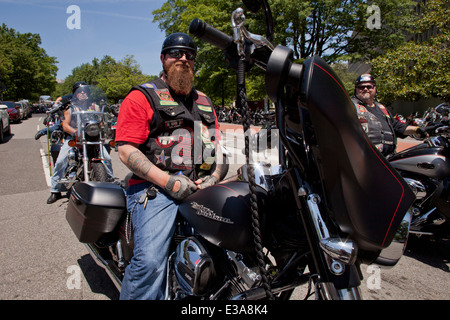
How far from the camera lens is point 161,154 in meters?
2.22

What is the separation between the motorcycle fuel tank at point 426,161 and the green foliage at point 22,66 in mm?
52158

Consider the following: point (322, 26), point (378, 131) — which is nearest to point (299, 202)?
point (378, 131)

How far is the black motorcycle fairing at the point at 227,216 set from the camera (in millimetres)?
1562

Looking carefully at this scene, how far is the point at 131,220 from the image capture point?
6.98 feet

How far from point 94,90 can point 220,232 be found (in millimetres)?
4835

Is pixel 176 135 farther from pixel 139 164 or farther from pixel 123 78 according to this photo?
pixel 123 78

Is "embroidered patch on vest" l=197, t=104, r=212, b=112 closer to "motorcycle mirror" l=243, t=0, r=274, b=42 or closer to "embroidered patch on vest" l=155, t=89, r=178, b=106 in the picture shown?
"embroidered patch on vest" l=155, t=89, r=178, b=106

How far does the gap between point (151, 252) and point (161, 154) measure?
2.23ft

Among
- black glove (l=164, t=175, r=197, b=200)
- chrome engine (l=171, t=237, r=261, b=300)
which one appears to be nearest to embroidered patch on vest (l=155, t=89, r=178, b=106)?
black glove (l=164, t=175, r=197, b=200)

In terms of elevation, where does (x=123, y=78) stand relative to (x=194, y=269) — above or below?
above

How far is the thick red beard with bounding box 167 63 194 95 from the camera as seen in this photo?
7.38ft
